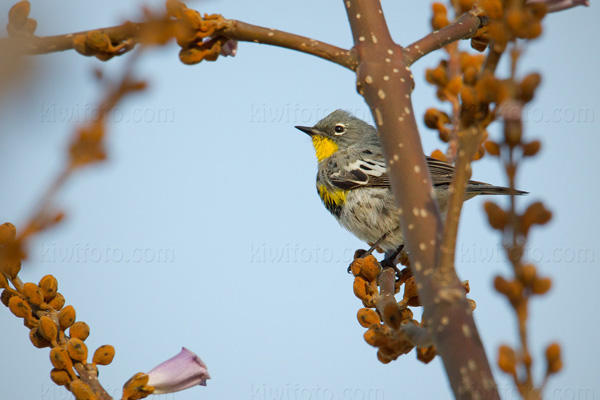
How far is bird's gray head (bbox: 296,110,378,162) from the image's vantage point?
802 centimetres

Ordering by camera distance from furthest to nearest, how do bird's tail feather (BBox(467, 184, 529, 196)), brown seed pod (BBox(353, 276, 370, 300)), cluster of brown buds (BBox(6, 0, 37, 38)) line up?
bird's tail feather (BBox(467, 184, 529, 196)) < brown seed pod (BBox(353, 276, 370, 300)) < cluster of brown buds (BBox(6, 0, 37, 38))

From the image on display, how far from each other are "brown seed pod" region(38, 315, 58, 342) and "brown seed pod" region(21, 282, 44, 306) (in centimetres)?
9

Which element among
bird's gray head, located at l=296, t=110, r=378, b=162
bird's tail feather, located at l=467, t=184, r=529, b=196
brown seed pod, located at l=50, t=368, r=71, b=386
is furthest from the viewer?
bird's gray head, located at l=296, t=110, r=378, b=162

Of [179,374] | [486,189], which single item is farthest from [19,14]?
[486,189]

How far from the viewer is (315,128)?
8203mm

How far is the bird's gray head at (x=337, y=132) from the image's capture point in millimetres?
8016

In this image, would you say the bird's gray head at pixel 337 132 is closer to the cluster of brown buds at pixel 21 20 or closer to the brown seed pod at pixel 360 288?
the brown seed pod at pixel 360 288

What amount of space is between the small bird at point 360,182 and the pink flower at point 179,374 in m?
3.59

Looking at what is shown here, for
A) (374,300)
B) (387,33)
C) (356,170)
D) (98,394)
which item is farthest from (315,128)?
(98,394)

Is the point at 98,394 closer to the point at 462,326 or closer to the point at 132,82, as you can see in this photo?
the point at 462,326

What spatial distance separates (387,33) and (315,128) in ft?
18.0

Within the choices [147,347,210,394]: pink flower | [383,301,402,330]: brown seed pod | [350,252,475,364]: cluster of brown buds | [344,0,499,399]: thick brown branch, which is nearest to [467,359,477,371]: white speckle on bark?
[344,0,499,399]: thick brown branch

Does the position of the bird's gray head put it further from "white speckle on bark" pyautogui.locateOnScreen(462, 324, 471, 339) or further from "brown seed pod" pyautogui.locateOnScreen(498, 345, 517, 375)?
"brown seed pod" pyautogui.locateOnScreen(498, 345, 517, 375)

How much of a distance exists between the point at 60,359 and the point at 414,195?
1.55m
